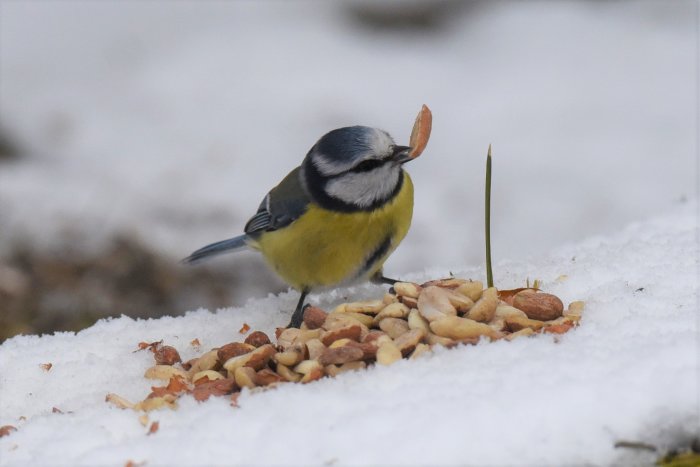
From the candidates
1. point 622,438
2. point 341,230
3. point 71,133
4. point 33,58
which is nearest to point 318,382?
point 622,438

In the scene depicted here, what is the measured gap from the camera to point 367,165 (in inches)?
105

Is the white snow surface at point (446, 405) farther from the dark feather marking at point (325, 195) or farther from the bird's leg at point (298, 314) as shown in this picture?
the dark feather marking at point (325, 195)

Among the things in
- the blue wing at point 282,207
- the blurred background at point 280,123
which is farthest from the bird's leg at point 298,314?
the blurred background at point 280,123

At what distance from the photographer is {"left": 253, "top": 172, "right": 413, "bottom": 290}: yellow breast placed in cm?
270

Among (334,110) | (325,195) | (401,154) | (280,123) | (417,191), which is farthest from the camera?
(334,110)

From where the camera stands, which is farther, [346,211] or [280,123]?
[280,123]

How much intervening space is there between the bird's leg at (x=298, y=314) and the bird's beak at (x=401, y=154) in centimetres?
48

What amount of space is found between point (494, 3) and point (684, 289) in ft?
16.4

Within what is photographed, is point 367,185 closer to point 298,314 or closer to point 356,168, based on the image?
point 356,168

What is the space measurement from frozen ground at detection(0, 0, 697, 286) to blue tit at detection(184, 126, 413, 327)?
67.6 inches

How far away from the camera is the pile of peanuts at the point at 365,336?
198 centimetres

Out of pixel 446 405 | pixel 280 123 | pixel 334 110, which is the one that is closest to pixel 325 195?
pixel 446 405

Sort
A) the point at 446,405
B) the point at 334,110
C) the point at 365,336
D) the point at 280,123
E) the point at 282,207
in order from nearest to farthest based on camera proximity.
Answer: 1. the point at 446,405
2. the point at 365,336
3. the point at 282,207
4. the point at 280,123
5. the point at 334,110

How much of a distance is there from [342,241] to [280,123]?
296cm
